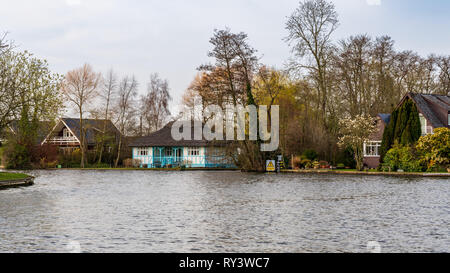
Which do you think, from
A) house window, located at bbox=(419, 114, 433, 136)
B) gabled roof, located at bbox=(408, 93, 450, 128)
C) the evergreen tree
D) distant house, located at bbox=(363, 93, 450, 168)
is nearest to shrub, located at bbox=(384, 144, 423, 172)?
the evergreen tree

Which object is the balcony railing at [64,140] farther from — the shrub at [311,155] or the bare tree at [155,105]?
the shrub at [311,155]

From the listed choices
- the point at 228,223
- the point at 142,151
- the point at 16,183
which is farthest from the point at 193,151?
the point at 228,223

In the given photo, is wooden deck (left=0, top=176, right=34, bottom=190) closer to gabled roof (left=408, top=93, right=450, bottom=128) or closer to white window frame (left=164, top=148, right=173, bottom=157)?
white window frame (left=164, top=148, right=173, bottom=157)

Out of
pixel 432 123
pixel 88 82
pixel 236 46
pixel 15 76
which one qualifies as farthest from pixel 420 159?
pixel 88 82

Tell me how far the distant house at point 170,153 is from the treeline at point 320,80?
19.1 ft

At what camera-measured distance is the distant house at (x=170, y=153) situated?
202 ft

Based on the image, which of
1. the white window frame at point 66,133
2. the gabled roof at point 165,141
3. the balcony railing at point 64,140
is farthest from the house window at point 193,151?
the white window frame at point 66,133

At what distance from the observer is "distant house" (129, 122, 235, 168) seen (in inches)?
2422

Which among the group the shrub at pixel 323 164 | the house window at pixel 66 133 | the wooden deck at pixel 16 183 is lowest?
the wooden deck at pixel 16 183

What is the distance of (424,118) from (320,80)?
10.5 meters

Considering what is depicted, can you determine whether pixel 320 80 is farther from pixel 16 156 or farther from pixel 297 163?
pixel 16 156

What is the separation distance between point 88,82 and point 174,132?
1235 cm

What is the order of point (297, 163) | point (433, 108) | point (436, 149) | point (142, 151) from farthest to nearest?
point (142, 151) → point (297, 163) → point (433, 108) → point (436, 149)

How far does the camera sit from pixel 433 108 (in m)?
50.0
